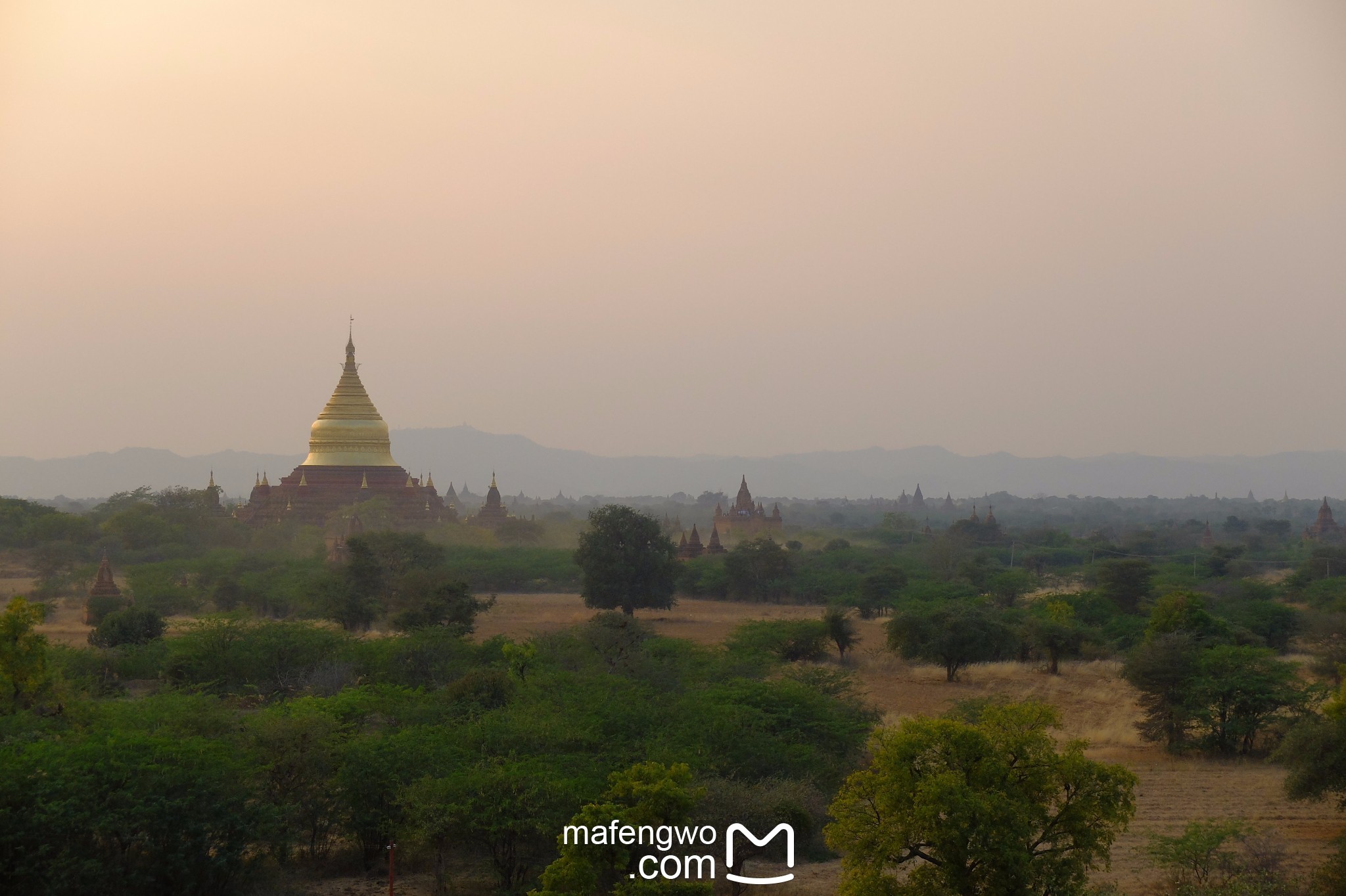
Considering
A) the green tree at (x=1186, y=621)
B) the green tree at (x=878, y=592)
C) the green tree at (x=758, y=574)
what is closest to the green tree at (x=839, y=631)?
the green tree at (x=1186, y=621)

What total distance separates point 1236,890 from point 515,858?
8.30m

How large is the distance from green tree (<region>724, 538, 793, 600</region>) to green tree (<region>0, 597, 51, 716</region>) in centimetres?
3781

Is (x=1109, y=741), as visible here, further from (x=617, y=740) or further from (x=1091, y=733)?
(x=617, y=740)

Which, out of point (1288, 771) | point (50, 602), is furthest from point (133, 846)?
point (50, 602)

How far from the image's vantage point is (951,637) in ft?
111

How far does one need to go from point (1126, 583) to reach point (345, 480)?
41.6 meters

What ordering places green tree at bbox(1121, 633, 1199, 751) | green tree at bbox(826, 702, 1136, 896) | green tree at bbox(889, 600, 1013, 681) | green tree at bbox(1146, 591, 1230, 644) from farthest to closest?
green tree at bbox(889, 600, 1013, 681) < green tree at bbox(1146, 591, 1230, 644) < green tree at bbox(1121, 633, 1199, 751) < green tree at bbox(826, 702, 1136, 896)

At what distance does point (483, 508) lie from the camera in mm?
77500

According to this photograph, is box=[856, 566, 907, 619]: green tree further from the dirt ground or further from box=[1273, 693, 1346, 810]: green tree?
box=[1273, 693, 1346, 810]: green tree

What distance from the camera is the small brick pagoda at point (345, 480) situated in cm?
6919

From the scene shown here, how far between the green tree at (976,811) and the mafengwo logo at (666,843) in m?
1.76

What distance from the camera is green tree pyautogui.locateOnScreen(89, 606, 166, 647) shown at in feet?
104

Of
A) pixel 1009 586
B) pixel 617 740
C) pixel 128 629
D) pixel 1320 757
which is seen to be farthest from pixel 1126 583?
pixel 128 629

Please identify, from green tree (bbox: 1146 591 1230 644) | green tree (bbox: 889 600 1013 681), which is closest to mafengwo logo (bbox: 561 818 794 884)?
green tree (bbox: 1146 591 1230 644)
